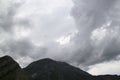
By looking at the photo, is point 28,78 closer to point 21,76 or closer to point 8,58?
point 21,76

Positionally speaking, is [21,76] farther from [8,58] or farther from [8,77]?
[8,58]

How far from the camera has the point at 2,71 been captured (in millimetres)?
122750

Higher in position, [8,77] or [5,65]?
Result: [5,65]

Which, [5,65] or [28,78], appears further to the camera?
[5,65]

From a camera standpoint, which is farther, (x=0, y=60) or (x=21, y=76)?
(x=0, y=60)

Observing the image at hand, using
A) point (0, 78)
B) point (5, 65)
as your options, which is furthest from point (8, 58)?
point (0, 78)

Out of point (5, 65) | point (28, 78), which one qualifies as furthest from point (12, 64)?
point (28, 78)

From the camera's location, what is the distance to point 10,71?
398 feet

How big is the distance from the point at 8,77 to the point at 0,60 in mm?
13710

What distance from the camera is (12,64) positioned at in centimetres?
12369

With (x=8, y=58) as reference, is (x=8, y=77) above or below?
below

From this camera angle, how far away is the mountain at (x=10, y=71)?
11375 centimetres

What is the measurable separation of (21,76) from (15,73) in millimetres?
4755

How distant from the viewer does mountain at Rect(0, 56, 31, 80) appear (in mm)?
113750
